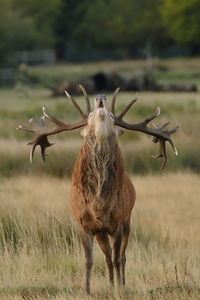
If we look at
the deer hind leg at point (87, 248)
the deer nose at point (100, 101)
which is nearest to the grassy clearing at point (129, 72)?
the deer hind leg at point (87, 248)

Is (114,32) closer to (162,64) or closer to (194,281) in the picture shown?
(162,64)

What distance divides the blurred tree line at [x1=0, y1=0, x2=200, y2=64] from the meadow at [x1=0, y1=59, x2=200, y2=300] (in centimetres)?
5393

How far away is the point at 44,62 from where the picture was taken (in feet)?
257

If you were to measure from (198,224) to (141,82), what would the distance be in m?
31.4

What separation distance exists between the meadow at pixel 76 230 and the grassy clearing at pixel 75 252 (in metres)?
0.01

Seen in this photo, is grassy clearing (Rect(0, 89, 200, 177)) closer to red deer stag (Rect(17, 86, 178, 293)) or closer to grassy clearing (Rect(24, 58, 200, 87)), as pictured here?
red deer stag (Rect(17, 86, 178, 293))

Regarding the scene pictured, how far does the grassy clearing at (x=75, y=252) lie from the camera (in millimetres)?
10289

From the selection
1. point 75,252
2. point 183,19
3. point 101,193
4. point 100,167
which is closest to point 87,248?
point 101,193

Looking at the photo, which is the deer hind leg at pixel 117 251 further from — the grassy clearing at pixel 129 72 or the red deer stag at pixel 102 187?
the grassy clearing at pixel 129 72

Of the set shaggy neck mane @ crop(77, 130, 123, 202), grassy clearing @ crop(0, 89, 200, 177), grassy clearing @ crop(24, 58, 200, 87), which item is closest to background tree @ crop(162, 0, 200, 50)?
grassy clearing @ crop(24, 58, 200, 87)

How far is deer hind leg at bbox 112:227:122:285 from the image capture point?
10.2 metres

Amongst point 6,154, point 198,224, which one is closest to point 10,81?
point 6,154

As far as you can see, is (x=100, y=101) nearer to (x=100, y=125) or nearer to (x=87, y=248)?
(x=100, y=125)

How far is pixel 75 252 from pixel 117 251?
A: 2.00 meters
